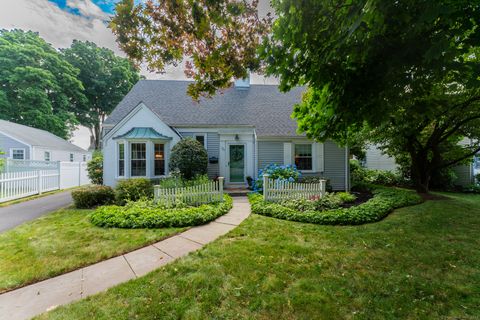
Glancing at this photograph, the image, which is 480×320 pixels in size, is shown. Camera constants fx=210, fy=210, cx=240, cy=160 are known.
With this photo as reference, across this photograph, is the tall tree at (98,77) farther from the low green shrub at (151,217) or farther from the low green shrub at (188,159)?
the low green shrub at (151,217)

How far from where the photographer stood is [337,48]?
115 inches

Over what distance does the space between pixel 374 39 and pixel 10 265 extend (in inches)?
275

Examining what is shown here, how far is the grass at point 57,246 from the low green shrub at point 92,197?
1609mm

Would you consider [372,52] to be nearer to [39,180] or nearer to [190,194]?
[190,194]

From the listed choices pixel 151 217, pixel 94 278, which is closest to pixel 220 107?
pixel 151 217

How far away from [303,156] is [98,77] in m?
32.0

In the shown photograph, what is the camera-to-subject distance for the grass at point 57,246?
340cm

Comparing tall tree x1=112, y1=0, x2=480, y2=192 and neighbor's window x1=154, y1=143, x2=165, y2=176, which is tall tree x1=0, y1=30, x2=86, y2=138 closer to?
neighbor's window x1=154, y1=143, x2=165, y2=176

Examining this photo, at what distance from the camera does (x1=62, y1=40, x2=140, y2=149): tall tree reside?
94.8 ft

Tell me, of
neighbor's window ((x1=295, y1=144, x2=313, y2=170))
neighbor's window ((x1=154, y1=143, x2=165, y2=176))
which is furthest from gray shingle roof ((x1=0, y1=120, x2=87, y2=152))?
neighbor's window ((x1=295, y1=144, x2=313, y2=170))

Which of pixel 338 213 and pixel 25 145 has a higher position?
pixel 25 145

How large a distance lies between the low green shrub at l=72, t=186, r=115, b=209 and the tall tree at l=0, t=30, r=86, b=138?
71.9ft

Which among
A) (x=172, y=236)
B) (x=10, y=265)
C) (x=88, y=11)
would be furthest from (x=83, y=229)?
(x=88, y=11)

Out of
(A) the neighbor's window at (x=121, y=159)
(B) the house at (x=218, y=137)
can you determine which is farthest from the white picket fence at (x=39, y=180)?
(A) the neighbor's window at (x=121, y=159)
